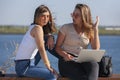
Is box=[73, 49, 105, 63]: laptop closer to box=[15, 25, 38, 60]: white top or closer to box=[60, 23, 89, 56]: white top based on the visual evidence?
box=[60, 23, 89, 56]: white top

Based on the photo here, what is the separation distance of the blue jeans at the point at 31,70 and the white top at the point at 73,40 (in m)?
0.51

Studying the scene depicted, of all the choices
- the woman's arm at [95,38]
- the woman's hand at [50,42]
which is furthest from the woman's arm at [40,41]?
the woman's arm at [95,38]

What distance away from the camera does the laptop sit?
577 centimetres

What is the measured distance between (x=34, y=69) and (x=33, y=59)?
146 mm

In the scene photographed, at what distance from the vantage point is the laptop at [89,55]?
577 centimetres

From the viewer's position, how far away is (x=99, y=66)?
236 inches

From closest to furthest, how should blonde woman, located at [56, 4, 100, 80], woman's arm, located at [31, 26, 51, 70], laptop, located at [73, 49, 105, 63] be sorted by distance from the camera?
1. woman's arm, located at [31, 26, 51, 70]
2. laptop, located at [73, 49, 105, 63]
3. blonde woman, located at [56, 4, 100, 80]

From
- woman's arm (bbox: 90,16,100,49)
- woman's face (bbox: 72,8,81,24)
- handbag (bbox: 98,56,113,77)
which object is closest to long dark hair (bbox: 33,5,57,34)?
woman's face (bbox: 72,8,81,24)

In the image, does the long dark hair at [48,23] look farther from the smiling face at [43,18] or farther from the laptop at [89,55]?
the laptop at [89,55]

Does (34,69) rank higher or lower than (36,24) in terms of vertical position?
lower

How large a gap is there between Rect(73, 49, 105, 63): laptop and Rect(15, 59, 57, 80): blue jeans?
1.38ft

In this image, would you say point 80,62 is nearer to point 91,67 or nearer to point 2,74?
point 91,67

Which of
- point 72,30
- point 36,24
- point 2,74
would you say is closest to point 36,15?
point 36,24

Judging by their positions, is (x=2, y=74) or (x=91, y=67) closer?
(x=91, y=67)
